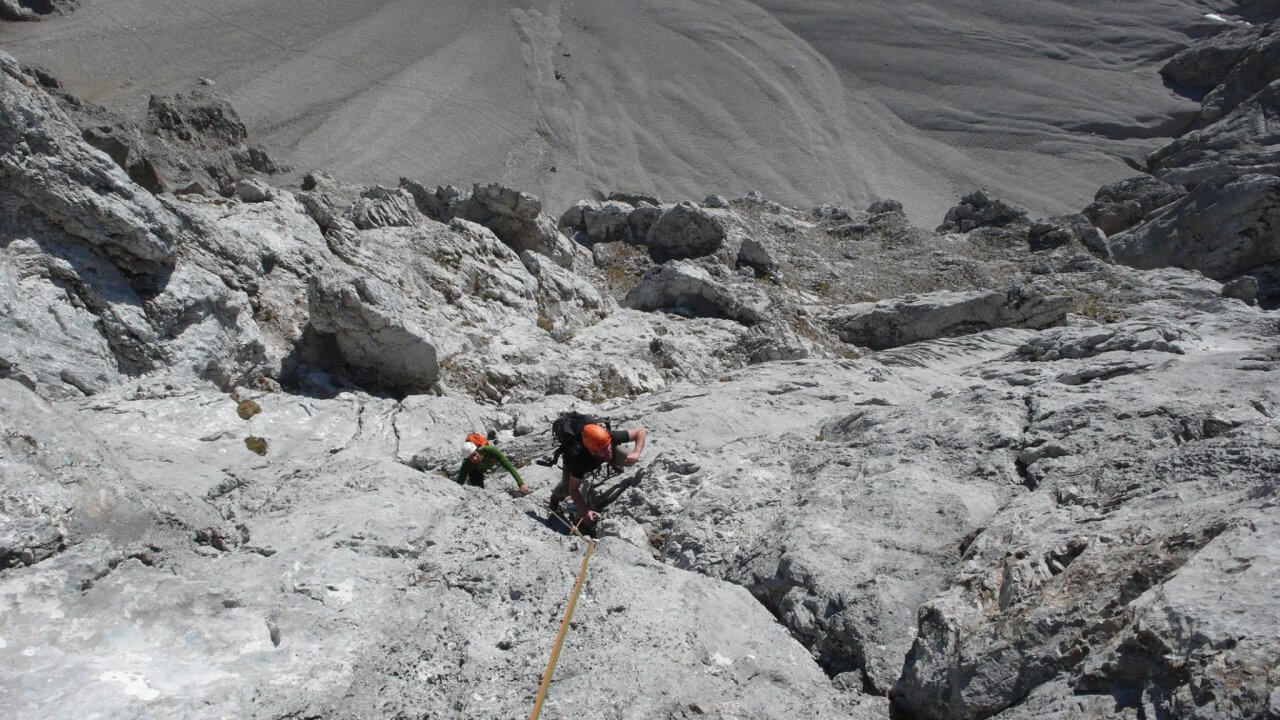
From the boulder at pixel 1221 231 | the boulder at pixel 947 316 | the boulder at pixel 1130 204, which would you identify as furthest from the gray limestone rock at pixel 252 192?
the boulder at pixel 1130 204

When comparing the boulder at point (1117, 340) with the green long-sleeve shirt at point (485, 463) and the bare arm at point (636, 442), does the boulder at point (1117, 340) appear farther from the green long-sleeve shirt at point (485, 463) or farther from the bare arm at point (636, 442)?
the green long-sleeve shirt at point (485, 463)

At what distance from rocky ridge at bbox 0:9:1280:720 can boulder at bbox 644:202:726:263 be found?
8.25 meters

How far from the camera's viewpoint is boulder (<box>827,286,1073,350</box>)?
19781 mm

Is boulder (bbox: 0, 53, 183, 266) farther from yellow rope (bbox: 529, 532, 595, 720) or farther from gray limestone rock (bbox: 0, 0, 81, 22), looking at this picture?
gray limestone rock (bbox: 0, 0, 81, 22)

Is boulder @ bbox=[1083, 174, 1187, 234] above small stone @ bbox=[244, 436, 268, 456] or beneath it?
above

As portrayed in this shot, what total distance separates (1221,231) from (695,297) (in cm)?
1894

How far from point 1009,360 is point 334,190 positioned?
22079 millimetres

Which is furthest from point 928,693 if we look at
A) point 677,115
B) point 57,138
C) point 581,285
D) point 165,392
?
point 677,115

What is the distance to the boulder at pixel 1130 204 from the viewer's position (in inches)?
1309

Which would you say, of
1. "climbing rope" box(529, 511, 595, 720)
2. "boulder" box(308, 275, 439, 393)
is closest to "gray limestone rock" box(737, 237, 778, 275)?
"boulder" box(308, 275, 439, 393)

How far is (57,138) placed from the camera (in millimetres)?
10008

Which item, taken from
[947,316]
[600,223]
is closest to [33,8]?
[600,223]

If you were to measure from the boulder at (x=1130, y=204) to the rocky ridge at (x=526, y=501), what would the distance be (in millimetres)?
21399

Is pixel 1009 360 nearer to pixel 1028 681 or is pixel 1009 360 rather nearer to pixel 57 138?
pixel 1028 681
